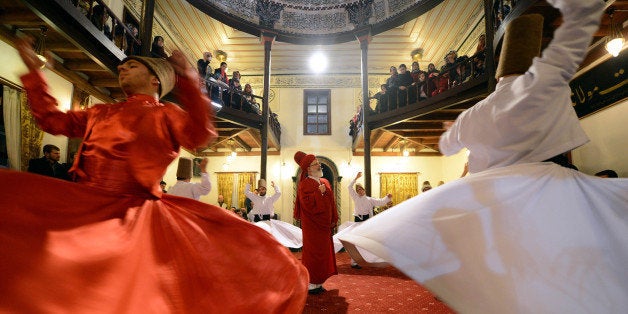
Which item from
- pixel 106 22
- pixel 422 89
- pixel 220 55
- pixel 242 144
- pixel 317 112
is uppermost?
pixel 220 55

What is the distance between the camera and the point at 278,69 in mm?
13250

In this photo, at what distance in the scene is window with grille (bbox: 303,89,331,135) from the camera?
42.8ft

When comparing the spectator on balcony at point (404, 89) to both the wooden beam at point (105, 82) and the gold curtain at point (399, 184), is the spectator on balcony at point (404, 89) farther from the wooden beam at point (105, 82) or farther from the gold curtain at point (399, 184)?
the wooden beam at point (105, 82)

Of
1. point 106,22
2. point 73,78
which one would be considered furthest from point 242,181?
point 106,22

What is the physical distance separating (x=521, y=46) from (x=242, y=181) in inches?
460

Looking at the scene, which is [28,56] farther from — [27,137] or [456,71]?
[456,71]

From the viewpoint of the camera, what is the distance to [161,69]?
1.53 metres

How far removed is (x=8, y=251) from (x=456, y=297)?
1192 mm

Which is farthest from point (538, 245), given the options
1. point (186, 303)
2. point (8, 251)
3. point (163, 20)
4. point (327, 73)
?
point (327, 73)

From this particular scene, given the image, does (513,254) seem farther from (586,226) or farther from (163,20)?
(163,20)

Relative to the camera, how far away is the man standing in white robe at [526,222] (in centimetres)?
87

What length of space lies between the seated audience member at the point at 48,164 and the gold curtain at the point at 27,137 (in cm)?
24

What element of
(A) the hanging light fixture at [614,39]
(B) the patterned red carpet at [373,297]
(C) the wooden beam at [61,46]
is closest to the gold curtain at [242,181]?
(C) the wooden beam at [61,46]

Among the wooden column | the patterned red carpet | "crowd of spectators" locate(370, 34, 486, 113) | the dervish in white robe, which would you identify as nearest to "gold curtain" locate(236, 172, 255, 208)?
the wooden column
